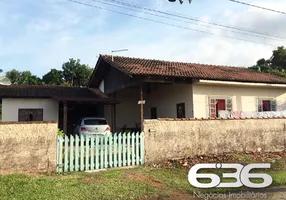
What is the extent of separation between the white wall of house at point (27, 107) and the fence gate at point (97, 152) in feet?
31.7

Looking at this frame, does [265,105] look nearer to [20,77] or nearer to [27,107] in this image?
[27,107]

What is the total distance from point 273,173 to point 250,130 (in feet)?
9.86

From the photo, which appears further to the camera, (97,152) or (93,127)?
(93,127)

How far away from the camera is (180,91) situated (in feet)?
49.1

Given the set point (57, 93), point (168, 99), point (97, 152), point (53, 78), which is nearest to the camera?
point (97, 152)

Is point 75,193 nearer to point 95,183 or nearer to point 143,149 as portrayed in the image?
point 95,183

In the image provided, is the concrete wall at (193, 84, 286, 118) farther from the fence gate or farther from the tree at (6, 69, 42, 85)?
the tree at (6, 69, 42, 85)

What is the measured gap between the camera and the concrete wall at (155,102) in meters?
14.6

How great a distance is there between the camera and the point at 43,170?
25.2 ft

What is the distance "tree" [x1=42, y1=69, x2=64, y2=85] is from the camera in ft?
126

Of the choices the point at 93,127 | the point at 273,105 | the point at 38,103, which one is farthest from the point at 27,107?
the point at 273,105

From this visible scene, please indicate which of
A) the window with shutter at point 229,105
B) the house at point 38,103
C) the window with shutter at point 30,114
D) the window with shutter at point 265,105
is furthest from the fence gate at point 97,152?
the window with shutter at point 30,114

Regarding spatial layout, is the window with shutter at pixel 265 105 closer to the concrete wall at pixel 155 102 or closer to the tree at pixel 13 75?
the concrete wall at pixel 155 102

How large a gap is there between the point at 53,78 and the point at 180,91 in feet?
90.3
